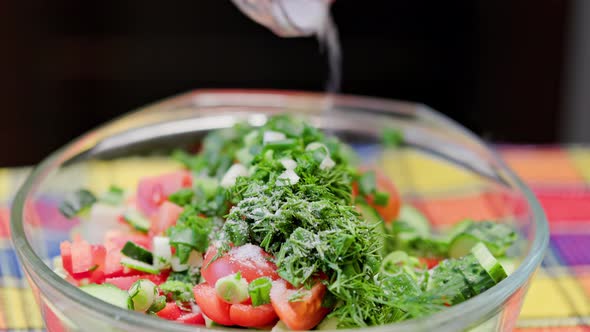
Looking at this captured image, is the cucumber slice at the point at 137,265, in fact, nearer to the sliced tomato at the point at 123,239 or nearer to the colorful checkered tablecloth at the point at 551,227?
the sliced tomato at the point at 123,239

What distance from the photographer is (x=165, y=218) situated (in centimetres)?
123

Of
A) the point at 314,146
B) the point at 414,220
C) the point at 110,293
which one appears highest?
the point at 314,146

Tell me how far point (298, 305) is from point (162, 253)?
0.33 meters

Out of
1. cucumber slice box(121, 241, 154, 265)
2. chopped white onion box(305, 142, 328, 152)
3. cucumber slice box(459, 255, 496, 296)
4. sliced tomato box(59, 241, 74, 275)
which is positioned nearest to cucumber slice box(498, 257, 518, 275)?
cucumber slice box(459, 255, 496, 296)

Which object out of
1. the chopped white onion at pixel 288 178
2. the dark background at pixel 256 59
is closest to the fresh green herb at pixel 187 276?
the chopped white onion at pixel 288 178

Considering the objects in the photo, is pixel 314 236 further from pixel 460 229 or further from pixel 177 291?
pixel 460 229

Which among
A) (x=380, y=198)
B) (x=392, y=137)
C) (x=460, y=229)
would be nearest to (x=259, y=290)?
(x=380, y=198)

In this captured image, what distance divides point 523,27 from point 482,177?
4.90ft

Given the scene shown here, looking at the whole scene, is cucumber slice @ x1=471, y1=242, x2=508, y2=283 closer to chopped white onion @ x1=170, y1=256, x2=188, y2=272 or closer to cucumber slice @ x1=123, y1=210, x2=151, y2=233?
chopped white onion @ x1=170, y1=256, x2=188, y2=272

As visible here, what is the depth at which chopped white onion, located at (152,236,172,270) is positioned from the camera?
1.15 meters

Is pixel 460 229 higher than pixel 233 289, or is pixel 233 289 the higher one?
pixel 233 289

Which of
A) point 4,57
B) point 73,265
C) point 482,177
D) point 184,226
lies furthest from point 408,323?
point 4,57

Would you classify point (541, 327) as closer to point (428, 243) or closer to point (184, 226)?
point (428, 243)

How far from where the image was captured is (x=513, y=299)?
0.97m
